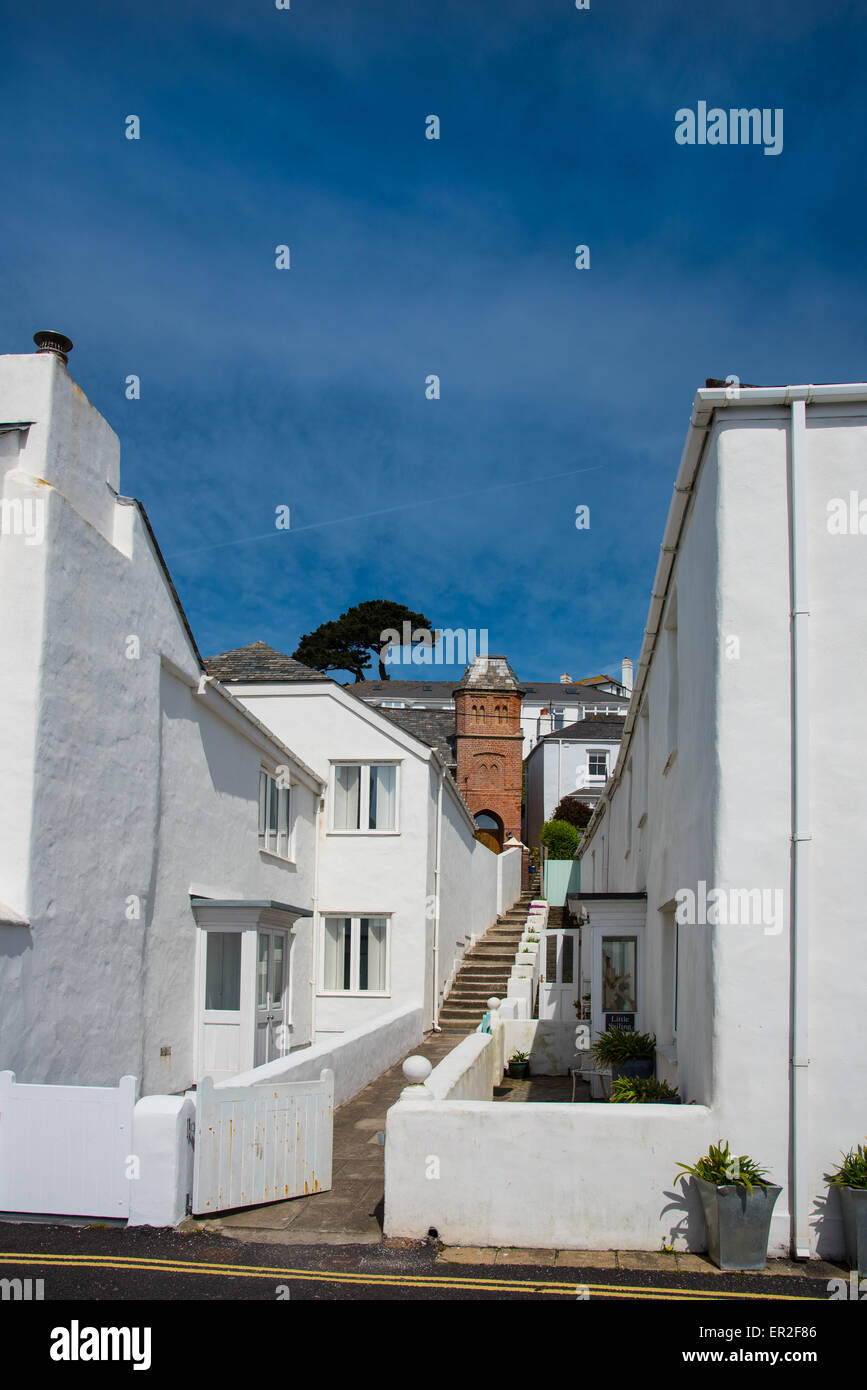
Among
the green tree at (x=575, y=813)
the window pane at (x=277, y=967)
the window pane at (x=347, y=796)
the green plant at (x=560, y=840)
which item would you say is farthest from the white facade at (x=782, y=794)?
the green tree at (x=575, y=813)

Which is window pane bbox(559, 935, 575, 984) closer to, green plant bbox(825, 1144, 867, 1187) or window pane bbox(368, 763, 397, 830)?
window pane bbox(368, 763, 397, 830)

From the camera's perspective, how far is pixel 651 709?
1398 centimetres

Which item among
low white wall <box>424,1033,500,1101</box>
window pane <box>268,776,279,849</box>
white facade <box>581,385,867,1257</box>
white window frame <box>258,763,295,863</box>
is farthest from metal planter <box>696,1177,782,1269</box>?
window pane <box>268,776,279,849</box>

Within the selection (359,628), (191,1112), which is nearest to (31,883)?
(191,1112)

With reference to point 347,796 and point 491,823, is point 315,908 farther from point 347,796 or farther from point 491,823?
point 491,823

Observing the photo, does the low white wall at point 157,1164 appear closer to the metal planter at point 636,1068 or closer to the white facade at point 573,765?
the metal planter at point 636,1068

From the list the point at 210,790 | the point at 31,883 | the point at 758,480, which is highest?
the point at 758,480

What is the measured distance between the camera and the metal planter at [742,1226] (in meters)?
7.07

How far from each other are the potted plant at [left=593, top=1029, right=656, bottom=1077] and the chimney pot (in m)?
9.75

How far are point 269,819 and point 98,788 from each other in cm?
755

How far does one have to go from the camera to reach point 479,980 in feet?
84.4

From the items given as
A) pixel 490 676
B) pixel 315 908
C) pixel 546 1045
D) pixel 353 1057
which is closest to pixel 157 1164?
pixel 353 1057
